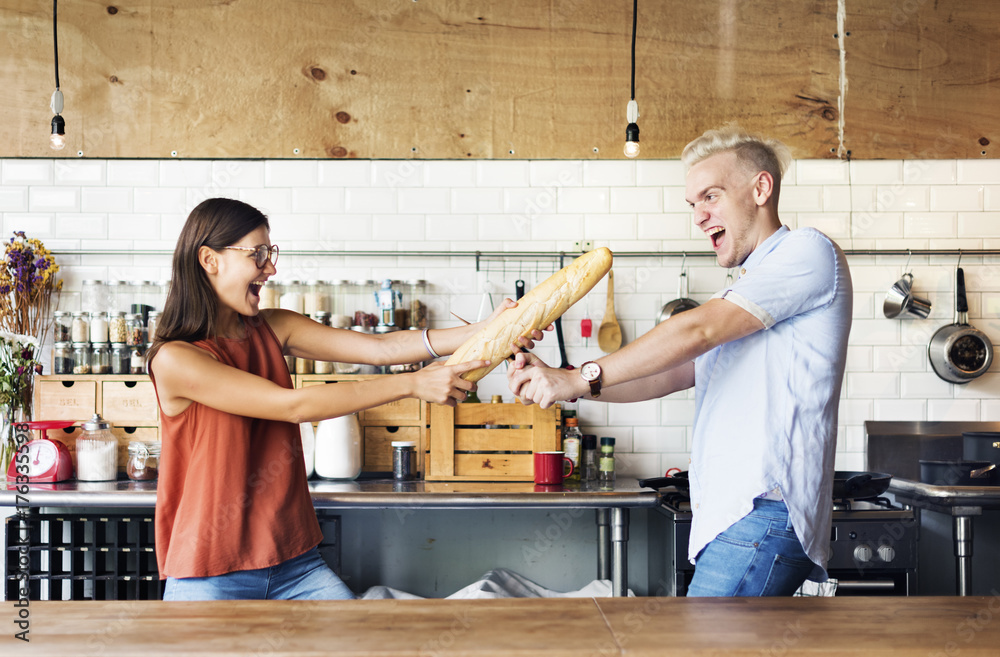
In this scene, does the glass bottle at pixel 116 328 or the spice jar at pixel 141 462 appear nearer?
the spice jar at pixel 141 462

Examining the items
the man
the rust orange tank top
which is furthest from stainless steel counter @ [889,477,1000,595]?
the rust orange tank top

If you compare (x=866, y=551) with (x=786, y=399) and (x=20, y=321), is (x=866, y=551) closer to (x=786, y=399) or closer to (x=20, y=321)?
(x=786, y=399)

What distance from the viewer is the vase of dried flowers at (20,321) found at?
152 inches

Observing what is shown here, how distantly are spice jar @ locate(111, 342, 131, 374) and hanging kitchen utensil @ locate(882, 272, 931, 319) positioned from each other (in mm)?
3767

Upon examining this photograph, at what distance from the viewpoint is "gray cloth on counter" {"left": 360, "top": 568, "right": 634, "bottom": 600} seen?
3.64 metres

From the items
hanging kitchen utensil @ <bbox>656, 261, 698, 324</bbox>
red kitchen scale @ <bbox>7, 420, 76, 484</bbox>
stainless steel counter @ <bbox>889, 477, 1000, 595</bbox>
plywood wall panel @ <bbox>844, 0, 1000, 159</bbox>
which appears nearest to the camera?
stainless steel counter @ <bbox>889, 477, 1000, 595</bbox>

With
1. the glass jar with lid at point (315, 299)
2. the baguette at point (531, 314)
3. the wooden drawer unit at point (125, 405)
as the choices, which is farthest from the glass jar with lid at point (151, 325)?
the baguette at point (531, 314)

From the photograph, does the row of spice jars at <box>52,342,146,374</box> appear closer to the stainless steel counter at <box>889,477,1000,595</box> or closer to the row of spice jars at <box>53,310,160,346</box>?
the row of spice jars at <box>53,310,160,346</box>

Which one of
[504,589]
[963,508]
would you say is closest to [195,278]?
[504,589]

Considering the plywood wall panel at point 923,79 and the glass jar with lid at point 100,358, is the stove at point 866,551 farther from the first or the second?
the glass jar with lid at point 100,358

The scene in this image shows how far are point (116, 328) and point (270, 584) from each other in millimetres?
2346

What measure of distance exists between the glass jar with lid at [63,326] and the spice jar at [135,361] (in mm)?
304

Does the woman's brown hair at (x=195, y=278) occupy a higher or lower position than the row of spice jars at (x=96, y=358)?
higher

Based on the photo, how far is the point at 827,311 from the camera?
74.1 inches
